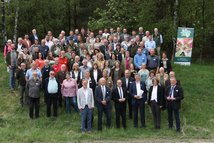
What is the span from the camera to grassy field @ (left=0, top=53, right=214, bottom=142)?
641 inches

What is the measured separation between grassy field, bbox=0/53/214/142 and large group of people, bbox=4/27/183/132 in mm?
341

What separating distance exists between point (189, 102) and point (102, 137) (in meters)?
5.40

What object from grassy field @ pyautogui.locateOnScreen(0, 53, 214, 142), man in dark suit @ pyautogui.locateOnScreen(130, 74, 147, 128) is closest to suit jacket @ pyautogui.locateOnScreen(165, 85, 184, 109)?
man in dark suit @ pyautogui.locateOnScreen(130, 74, 147, 128)

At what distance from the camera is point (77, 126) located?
677 inches

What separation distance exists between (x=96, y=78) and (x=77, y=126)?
80.5 inches

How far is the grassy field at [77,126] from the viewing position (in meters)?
16.3

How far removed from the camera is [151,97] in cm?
1688

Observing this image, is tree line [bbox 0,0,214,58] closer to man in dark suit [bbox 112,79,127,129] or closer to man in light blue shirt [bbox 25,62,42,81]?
man in dark suit [bbox 112,79,127,129]

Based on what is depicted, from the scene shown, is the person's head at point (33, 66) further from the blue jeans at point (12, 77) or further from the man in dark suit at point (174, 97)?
the man in dark suit at point (174, 97)

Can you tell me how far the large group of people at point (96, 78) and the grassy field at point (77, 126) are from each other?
341 mm

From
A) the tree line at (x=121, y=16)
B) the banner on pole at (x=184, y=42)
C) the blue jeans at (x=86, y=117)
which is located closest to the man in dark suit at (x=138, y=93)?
the blue jeans at (x=86, y=117)

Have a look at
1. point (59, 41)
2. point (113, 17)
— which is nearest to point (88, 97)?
point (59, 41)

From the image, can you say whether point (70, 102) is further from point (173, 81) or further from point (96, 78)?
point (173, 81)

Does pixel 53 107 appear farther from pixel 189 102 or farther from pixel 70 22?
pixel 70 22
